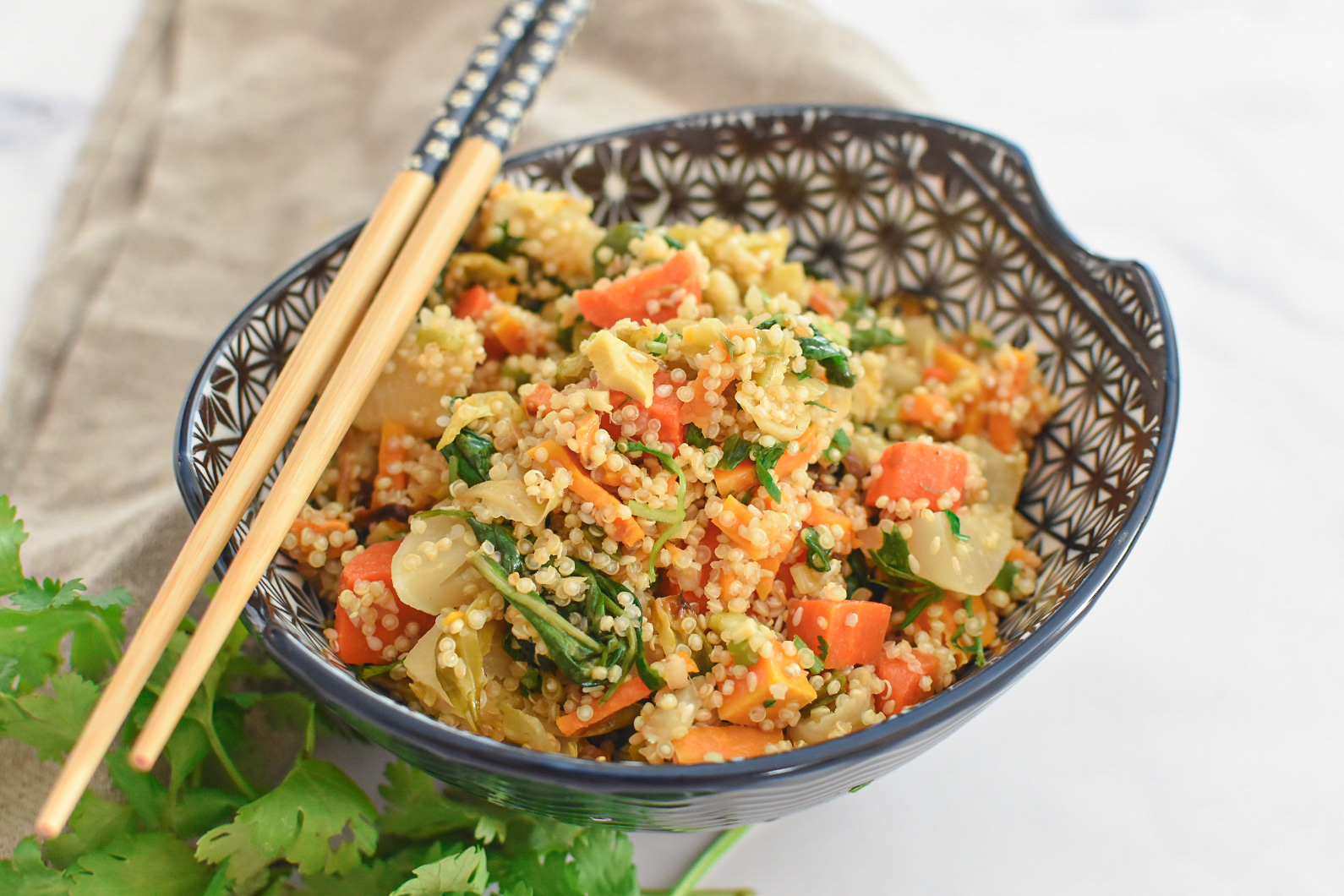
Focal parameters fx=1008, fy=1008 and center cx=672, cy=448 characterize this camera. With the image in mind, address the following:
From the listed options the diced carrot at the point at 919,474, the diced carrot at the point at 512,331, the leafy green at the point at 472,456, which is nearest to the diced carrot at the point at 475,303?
the diced carrot at the point at 512,331

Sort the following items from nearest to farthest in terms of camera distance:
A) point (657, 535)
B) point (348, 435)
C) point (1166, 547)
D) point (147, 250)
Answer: point (657, 535)
point (348, 435)
point (1166, 547)
point (147, 250)

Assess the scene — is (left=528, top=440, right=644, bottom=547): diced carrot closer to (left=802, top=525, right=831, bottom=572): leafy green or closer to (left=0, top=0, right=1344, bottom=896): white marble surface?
(left=802, top=525, right=831, bottom=572): leafy green

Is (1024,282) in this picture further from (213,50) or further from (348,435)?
(213,50)

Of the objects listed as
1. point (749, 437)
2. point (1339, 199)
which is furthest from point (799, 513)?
point (1339, 199)

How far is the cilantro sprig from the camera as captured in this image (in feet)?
6.72

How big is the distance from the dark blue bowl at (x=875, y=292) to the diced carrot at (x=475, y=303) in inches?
12.6

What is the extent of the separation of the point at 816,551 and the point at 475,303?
3.42 feet

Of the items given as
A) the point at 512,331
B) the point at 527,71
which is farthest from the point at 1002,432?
the point at 527,71

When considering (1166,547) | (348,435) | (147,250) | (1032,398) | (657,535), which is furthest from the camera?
(147,250)

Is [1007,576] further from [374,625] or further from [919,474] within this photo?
[374,625]

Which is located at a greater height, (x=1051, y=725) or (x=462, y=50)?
(x=462, y=50)

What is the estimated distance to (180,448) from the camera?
206cm

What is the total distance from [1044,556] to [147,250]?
3.01 m

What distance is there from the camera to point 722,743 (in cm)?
189
